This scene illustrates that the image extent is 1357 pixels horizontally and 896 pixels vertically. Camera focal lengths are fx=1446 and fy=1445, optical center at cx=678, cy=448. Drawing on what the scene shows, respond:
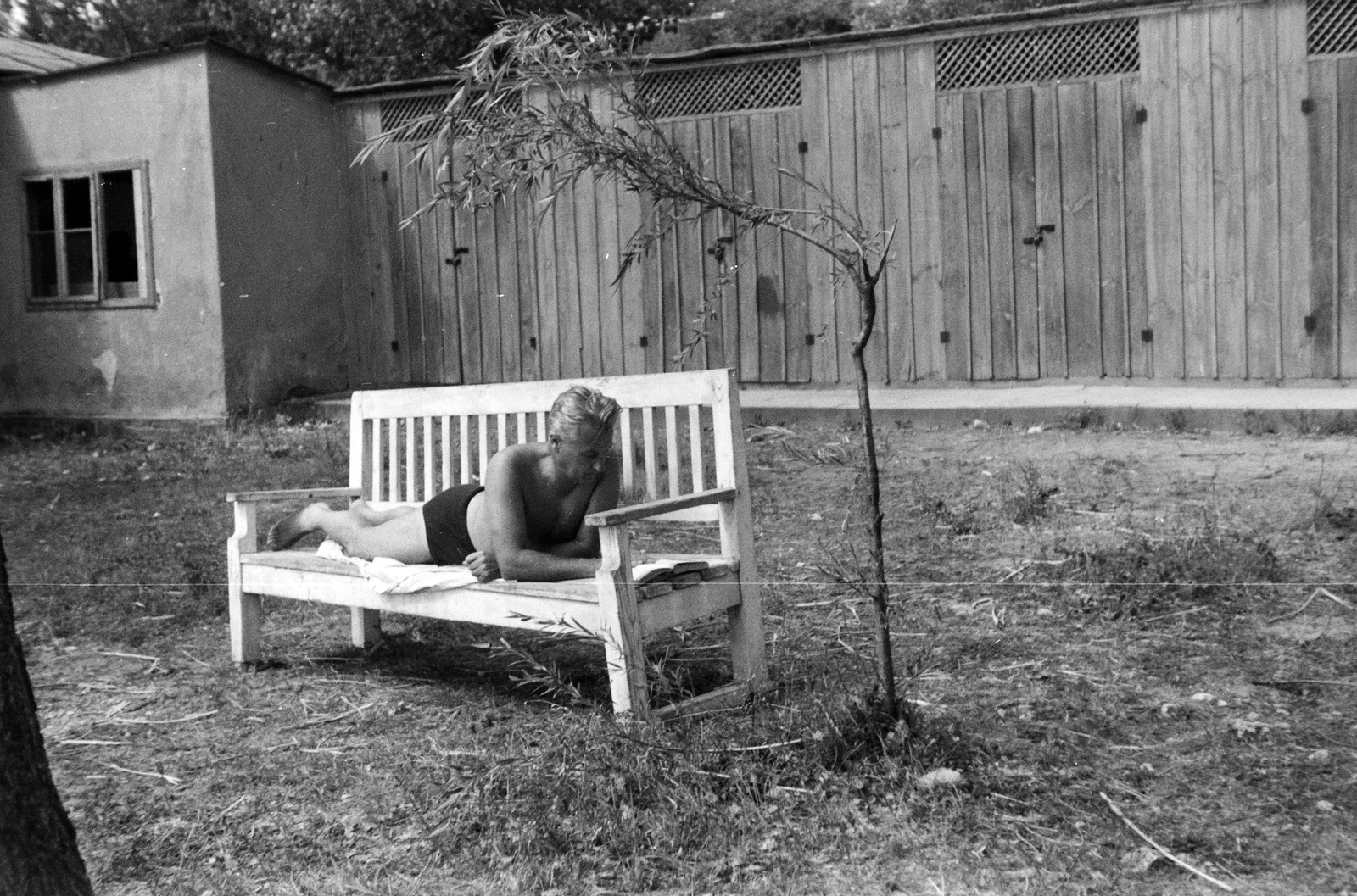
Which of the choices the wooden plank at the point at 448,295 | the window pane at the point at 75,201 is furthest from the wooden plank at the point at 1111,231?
the window pane at the point at 75,201

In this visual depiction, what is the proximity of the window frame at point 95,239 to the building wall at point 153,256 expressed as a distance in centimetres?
5

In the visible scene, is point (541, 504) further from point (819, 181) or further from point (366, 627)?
point (819, 181)

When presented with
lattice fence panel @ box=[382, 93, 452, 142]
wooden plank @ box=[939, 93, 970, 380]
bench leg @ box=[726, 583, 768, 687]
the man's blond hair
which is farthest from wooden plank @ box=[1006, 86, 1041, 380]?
the man's blond hair

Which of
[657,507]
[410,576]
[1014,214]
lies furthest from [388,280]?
[657,507]

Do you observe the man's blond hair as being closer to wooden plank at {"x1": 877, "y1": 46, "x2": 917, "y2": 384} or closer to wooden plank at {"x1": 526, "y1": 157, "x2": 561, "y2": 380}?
wooden plank at {"x1": 877, "y1": 46, "x2": 917, "y2": 384}

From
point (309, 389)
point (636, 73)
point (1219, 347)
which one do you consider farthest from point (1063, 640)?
point (309, 389)

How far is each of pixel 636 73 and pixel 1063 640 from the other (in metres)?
2.47

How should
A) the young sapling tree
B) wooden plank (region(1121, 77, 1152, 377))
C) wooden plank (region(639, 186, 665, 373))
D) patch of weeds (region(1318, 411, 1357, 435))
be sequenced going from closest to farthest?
the young sapling tree, patch of weeds (region(1318, 411, 1357, 435)), wooden plank (region(1121, 77, 1152, 377)), wooden plank (region(639, 186, 665, 373))

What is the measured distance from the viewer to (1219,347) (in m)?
10.5

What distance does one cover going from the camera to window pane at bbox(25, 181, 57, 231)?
13.1 meters

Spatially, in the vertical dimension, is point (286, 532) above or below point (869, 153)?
below

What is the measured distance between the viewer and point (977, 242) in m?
11.0

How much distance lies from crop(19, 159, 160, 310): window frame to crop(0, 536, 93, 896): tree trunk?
410 inches

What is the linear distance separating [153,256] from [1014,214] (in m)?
7.18
